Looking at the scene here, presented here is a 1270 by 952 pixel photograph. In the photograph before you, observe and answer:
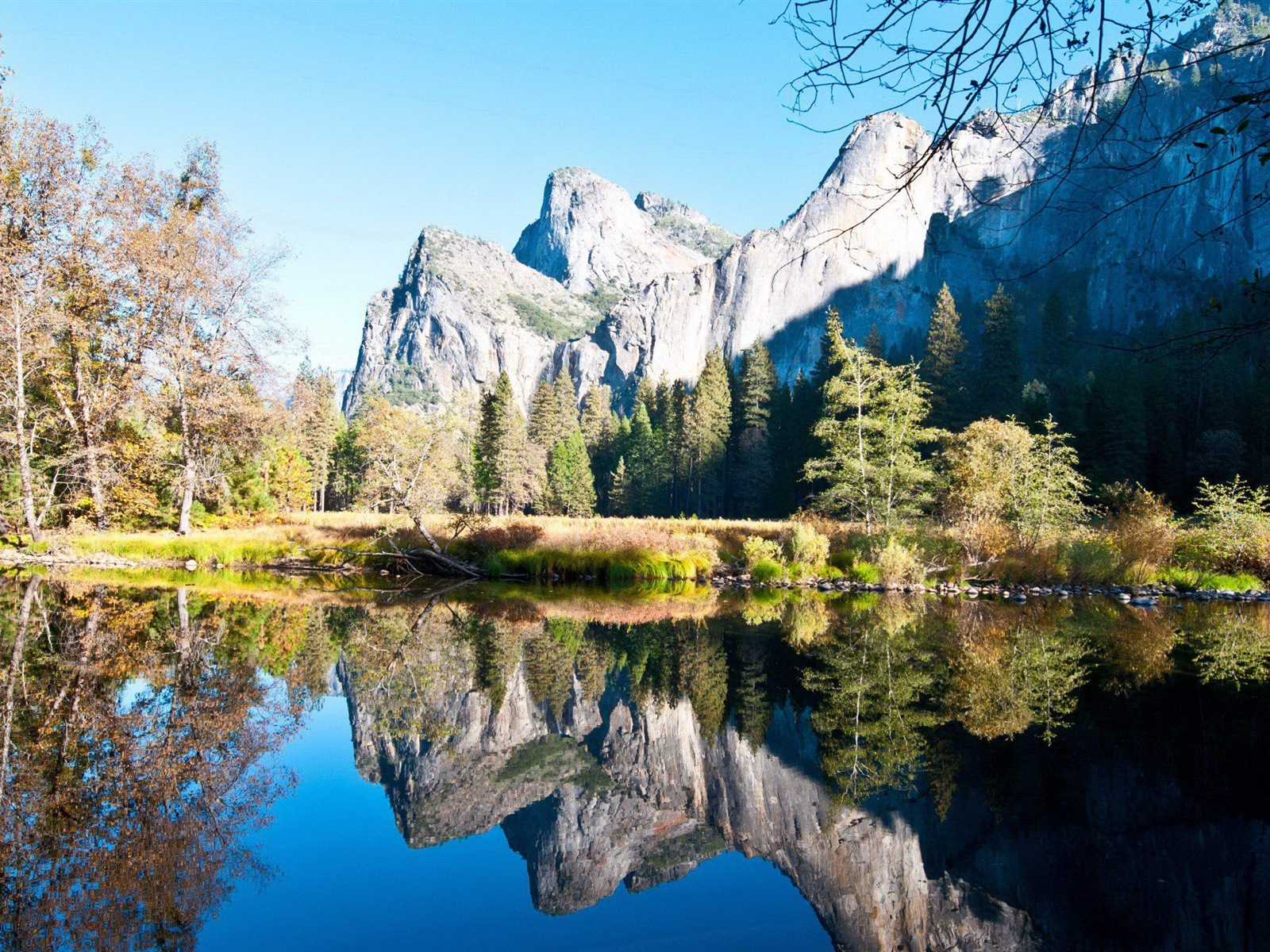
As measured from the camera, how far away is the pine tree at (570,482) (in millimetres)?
54438

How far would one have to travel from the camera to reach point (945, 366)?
4575 cm

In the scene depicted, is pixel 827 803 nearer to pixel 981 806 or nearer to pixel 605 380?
pixel 981 806

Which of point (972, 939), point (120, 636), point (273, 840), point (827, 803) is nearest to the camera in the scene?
point (972, 939)

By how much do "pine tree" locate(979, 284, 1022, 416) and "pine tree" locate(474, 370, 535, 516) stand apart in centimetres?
2913

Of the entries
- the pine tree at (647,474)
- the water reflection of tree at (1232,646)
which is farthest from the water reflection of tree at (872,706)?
the pine tree at (647,474)

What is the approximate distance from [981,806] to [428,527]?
19712 millimetres

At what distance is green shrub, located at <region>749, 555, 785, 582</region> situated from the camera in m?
19.3

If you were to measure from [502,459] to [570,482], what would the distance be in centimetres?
529

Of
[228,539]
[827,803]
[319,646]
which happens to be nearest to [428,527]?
[228,539]

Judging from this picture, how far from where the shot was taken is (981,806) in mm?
4742

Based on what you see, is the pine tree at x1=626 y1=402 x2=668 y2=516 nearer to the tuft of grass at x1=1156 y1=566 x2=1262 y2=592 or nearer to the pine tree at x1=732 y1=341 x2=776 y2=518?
the pine tree at x1=732 y1=341 x2=776 y2=518

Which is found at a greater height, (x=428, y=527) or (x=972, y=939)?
(x=428, y=527)

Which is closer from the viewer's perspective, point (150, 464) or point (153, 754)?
point (153, 754)

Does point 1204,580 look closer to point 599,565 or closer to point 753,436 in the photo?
point 599,565
